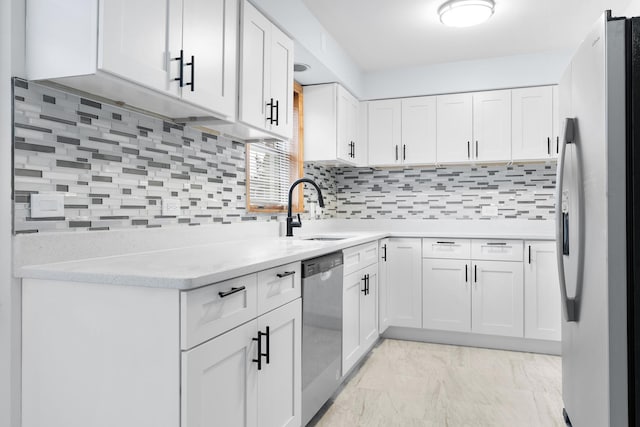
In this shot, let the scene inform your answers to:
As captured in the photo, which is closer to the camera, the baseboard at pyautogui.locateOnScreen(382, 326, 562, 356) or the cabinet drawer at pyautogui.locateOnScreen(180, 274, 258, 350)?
the cabinet drawer at pyautogui.locateOnScreen(180, 274, 258, 350)

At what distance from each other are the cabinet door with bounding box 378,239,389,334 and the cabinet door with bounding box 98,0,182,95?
2.41m

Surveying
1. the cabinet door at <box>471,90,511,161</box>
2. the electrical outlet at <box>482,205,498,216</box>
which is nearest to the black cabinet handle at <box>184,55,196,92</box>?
the cabinet door at <box>471,90,511,161</box>

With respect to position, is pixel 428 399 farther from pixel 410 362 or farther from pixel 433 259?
pixel 433 259

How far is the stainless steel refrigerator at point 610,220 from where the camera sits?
4.31ft

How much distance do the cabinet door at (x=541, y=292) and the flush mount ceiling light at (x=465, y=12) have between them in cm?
176

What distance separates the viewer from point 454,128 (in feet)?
13.4

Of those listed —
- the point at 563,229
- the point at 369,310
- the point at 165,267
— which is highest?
the point at 563,229

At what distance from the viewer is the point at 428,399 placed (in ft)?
8.51

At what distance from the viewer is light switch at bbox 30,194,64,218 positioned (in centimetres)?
146

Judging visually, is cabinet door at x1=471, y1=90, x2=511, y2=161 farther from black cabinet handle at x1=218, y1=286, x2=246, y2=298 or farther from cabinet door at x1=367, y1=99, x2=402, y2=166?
black cabinet handle at x1=218, y1=286, x2=246, y2=298

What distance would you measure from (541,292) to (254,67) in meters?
2.79

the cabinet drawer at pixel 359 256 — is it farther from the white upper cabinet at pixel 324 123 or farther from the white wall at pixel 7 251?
the white wall at pixel 7 251

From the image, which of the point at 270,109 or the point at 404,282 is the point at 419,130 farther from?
the point at 270,109

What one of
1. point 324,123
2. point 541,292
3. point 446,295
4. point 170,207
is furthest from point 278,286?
point 541,292
